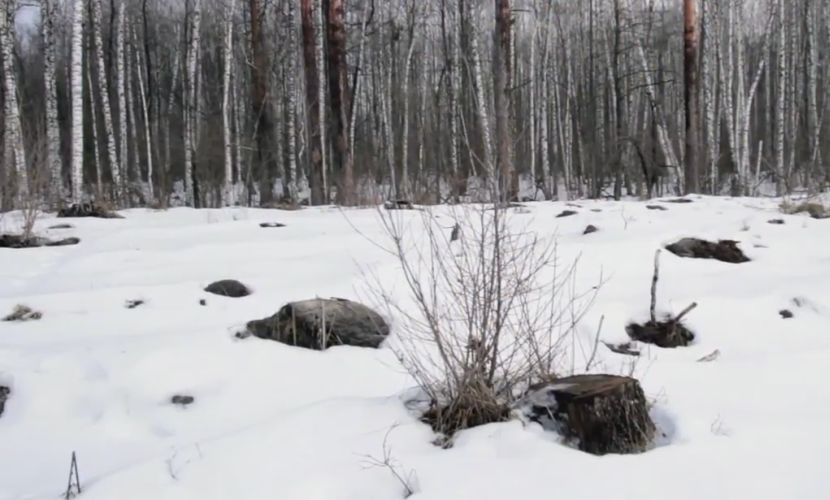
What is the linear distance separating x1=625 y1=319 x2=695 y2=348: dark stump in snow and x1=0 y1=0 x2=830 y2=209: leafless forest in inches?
158

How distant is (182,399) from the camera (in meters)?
3.30

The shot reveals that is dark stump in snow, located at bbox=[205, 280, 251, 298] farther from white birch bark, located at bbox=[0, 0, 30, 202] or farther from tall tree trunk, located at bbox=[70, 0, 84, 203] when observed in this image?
tall tree trunk, located at bbox=[70, 0, 84, 203]

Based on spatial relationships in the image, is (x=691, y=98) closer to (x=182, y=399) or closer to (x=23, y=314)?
(x=182, y=399)

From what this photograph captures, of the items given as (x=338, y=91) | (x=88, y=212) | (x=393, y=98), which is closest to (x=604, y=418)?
(x=88, y=212)

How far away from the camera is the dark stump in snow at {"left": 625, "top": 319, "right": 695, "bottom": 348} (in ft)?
13.7

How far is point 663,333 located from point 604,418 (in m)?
2.01

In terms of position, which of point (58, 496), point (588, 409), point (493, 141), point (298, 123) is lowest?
point (58, 496)

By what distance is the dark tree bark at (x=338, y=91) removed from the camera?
1025 centimetres

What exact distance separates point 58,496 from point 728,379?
121 inches

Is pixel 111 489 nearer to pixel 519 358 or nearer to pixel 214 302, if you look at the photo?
pixel 519 358

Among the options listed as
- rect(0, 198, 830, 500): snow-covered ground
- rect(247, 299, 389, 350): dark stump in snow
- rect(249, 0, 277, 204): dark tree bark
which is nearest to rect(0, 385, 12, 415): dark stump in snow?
rect(0, 198, 830, 500): snow-covered ground

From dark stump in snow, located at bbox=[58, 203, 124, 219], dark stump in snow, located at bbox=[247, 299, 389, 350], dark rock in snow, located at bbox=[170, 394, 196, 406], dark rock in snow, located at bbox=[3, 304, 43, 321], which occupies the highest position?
dark stump in snow, located at bbox=[58, 203, 124, 219]

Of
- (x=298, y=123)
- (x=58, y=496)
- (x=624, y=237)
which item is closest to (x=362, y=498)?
(x=58, y=496)

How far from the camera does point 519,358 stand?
10.3 feet
